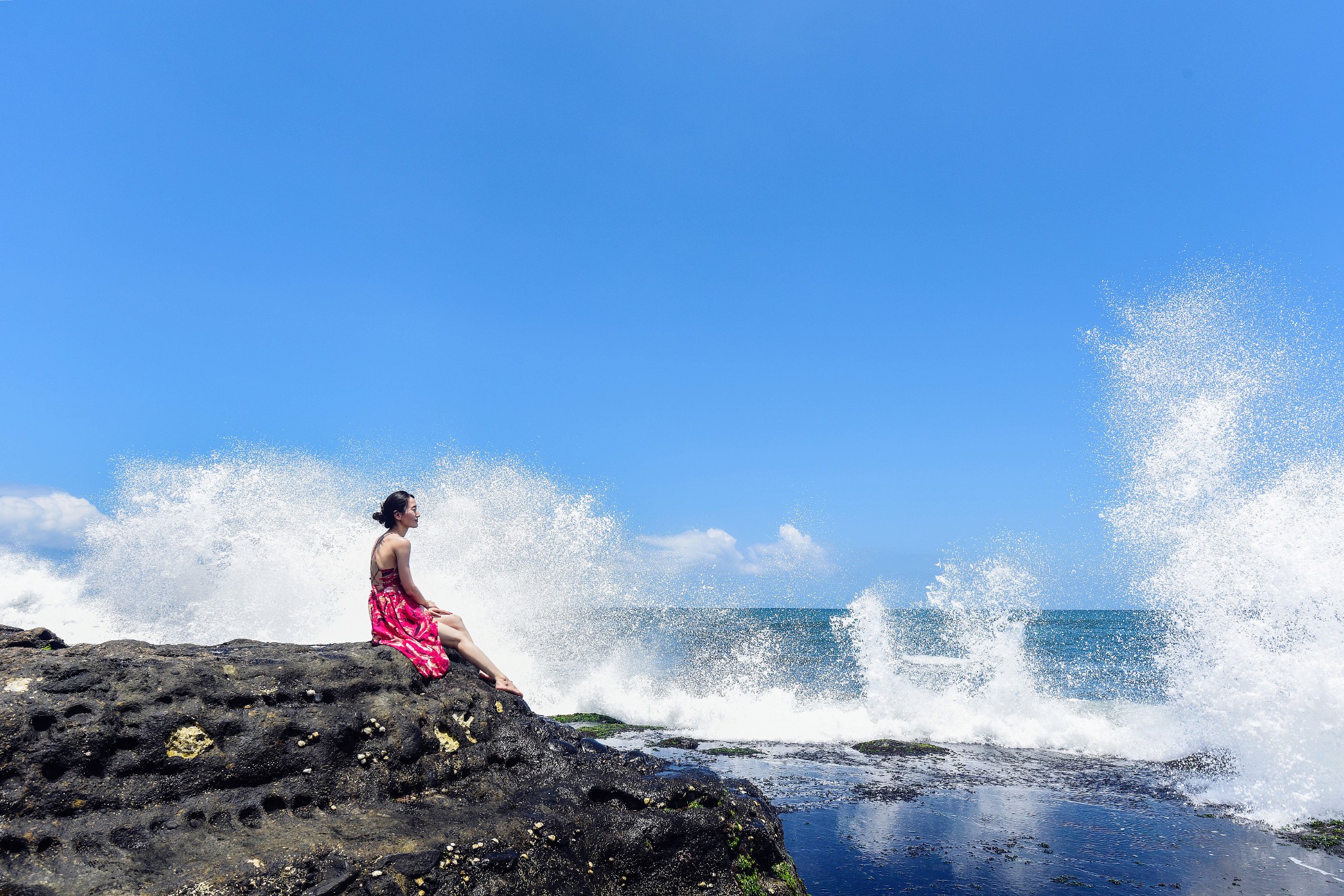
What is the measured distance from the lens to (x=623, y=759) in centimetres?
584

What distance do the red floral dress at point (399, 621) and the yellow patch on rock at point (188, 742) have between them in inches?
58.9

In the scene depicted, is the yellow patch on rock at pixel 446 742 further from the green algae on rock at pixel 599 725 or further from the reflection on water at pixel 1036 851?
the green algae on rock at pixel 599 725

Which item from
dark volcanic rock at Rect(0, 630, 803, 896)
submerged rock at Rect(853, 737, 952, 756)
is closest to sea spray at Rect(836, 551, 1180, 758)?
submerged rock at Rect(853, 737, 952, 756)

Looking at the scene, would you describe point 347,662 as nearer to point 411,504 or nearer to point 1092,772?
point 411,504

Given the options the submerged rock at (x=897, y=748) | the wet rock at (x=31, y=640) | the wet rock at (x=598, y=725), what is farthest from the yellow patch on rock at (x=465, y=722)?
the wet rock at (x=598, y=725)

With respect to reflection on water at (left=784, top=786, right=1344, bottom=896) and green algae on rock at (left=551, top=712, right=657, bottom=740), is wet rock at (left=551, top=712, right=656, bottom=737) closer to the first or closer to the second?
green algae on rock at (left=551, top=712, right=657, bottom=740)

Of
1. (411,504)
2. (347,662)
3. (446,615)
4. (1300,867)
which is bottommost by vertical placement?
(1300,867)

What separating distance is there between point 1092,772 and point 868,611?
883 cm

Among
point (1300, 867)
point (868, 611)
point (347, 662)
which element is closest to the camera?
point (347, 662)

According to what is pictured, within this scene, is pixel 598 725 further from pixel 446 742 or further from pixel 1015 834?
pixel 446 742

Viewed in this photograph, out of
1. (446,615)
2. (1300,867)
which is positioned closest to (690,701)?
(1300,867)

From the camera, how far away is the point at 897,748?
48.4 feet

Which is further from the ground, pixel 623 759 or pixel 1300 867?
pixel 623 759

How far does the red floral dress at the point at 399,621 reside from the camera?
5711 millimetres
